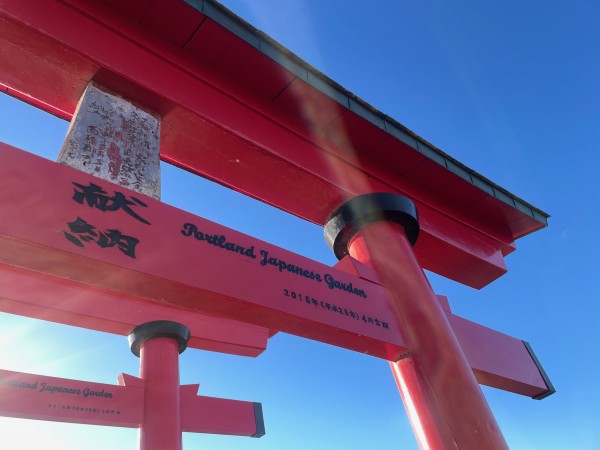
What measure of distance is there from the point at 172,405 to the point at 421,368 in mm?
3172

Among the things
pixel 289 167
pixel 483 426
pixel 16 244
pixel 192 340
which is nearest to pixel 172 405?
pixel 192 340

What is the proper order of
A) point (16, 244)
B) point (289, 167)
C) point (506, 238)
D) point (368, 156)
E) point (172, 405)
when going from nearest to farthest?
point (16, 244)
point (289, 167)
point (368, 156)
point (506, 238)
point (172, 405)

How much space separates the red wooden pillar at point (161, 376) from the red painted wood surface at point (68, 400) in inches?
5.0

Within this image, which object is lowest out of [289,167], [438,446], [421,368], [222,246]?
[438,446]

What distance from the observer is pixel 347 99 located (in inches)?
117

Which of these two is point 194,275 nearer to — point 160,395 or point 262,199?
point 262,199

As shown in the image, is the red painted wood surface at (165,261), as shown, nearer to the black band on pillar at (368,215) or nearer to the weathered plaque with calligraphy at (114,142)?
the weathered plaque with calligraphy at (114,142)

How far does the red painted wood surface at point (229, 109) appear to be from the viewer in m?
2.21

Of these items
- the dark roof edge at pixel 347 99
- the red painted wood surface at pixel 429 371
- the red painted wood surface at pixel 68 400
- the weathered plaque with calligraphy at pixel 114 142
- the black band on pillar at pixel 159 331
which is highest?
the black band on pillar at pixel 159 331

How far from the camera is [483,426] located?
2180mm

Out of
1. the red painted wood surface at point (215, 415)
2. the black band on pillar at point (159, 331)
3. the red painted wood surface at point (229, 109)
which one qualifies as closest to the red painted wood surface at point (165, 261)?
the red painted wood surface at point (229, 109)

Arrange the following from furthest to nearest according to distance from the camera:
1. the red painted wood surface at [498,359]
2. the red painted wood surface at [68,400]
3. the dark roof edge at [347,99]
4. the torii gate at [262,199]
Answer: the red painted wood surface at [68,400] → the red painted wood surface at [498,359] → the dark roof edge at [347,99] → the torii gate at [262,199]

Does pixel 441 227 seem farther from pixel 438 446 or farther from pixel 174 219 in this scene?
pixel 174 219

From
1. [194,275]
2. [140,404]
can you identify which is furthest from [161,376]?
[194,275]
